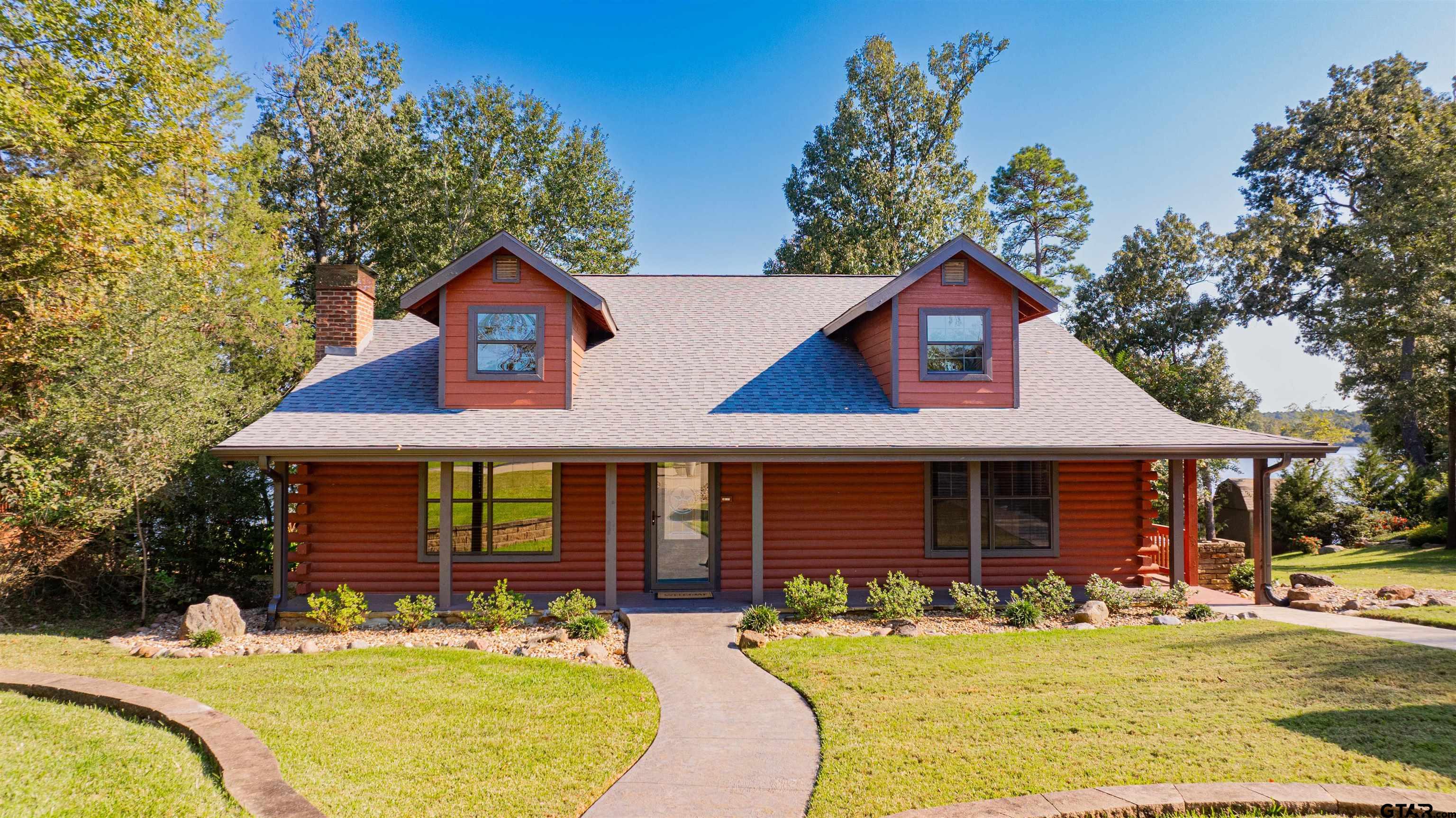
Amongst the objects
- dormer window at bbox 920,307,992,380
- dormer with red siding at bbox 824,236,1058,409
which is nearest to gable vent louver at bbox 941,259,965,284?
dormer with red siding at bbox 824,236,1058,409

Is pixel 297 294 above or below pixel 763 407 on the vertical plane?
above

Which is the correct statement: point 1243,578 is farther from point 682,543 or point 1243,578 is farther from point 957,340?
point 682,543

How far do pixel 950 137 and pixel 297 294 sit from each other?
2528 cm

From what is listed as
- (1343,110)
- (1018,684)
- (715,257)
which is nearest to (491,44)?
(715,257)

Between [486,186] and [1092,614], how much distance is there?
24.0 meters

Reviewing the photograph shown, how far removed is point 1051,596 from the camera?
391 inches

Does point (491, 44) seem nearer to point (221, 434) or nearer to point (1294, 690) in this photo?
point (221, 434)

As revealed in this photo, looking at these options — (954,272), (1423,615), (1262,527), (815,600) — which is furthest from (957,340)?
(1423,615)

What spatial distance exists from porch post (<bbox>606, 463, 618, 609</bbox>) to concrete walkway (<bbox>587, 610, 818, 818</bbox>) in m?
1.72

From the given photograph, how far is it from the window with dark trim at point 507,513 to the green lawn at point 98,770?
→ 5142 mm

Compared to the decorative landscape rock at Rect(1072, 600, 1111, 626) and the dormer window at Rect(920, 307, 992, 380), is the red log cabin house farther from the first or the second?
the decorative landscape rock at Rect(1072, 600, 1111, 626)

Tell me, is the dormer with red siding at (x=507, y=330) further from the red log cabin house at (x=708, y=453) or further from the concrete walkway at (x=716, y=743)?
the concrete walkway at (x=716, y=743)

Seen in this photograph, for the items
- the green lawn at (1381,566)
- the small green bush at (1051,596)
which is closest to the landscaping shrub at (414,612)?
the small green bush at (1051,596)

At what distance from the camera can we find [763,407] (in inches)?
433
